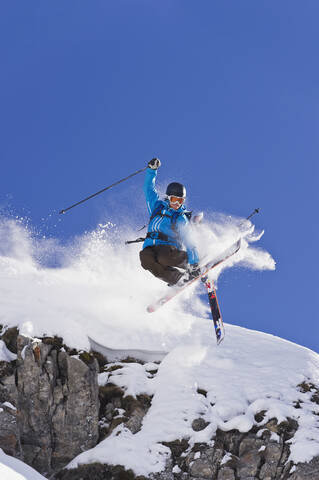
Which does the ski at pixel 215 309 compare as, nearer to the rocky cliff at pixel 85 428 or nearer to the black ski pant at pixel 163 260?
the black ski pant at pixel 163 260

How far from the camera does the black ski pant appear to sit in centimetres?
1224

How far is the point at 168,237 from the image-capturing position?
41.5ft

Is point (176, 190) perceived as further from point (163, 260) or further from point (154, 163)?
point (163, 260)

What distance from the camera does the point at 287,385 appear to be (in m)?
14.4

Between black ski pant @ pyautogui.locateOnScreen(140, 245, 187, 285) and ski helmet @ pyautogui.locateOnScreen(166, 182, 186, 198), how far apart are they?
1483mm

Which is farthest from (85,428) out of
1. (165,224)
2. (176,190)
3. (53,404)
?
(176,190)

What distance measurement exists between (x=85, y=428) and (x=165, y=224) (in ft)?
18.8

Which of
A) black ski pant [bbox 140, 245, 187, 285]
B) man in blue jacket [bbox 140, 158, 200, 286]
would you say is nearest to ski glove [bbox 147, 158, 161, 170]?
man in blue jacket [bbox 140, 158, 200, 286]

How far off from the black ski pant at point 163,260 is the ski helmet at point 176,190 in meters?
1.48

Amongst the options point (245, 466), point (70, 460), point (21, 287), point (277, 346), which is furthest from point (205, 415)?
point (21, 287)

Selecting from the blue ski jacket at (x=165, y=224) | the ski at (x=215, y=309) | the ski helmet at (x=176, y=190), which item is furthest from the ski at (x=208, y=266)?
the ski helmet at (x=176, y=190)

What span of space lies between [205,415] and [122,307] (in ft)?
19.5

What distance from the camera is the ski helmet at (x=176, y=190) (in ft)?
42.3

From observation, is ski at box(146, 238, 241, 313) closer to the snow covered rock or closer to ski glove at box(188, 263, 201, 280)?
ski glove at box(188, 263, 201, 280)
